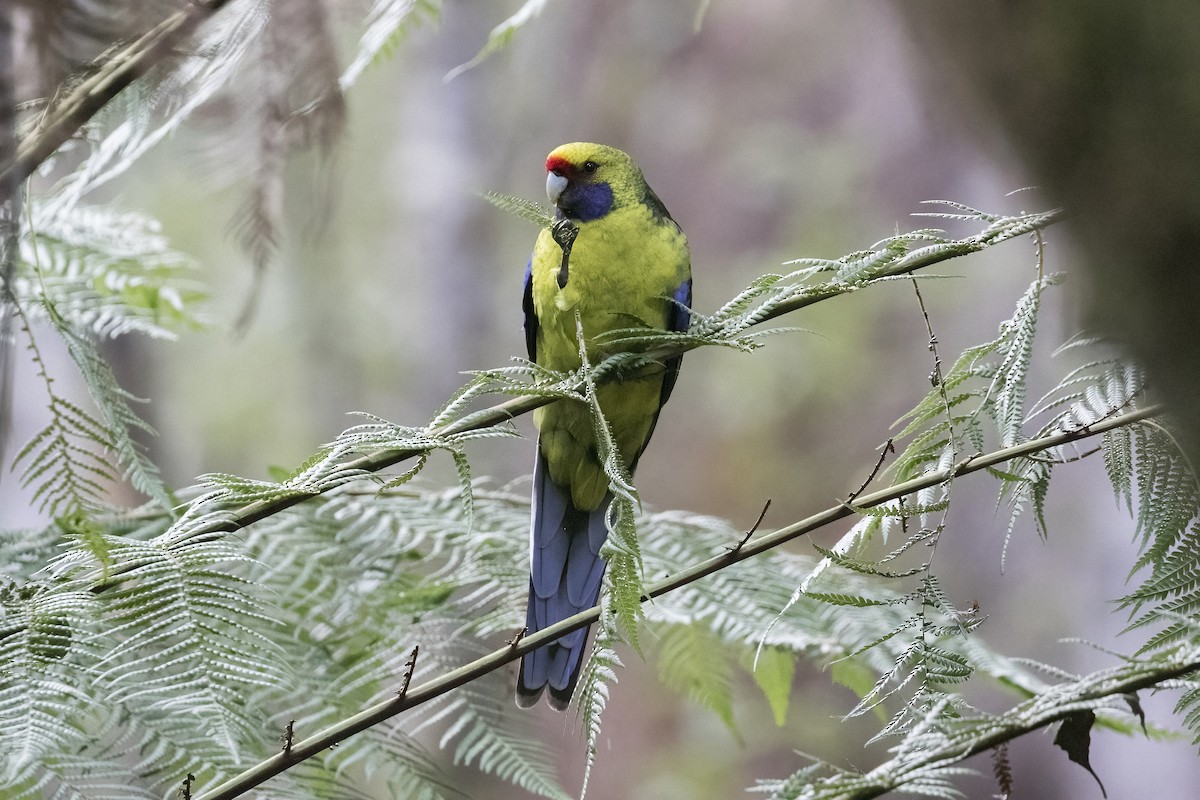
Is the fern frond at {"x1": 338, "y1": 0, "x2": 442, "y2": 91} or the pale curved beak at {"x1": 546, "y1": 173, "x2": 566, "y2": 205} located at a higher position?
the pale curved beak at {"x1": 546, "y1": 173, "x2": 566, "y2": 205}

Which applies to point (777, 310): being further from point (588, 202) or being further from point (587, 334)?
point (588, 202)

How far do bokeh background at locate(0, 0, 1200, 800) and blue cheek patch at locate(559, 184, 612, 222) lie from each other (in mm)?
2933

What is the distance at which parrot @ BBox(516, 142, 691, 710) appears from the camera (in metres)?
1.95

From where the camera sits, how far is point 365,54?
1.55m

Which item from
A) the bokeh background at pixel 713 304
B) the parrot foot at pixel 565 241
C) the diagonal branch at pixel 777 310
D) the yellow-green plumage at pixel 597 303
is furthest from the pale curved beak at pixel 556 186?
the bokeh background at pixel 713 304

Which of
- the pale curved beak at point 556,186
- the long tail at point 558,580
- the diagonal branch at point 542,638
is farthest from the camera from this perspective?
the pale curved beak at point 556,186

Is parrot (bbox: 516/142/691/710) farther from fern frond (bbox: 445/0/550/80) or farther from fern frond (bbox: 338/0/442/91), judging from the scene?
fern frond (bbox: 338/0/442/91)

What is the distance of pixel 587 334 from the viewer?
79.1 inches

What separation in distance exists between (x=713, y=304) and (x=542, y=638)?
571cm

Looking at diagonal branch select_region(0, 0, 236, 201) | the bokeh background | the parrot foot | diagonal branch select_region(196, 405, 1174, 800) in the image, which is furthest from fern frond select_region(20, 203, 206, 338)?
the bokeh background

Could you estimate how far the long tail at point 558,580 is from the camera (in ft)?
5.55

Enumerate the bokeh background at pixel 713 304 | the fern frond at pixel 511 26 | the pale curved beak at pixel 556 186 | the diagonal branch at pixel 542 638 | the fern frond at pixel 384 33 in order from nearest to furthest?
the diagonal branch at pixel 542 638
the fern frond at pixel 384 33
the fern frond at pixel 511 26
the pale curved beak at pixel 556 186
the bokeh background at pixel 713 304

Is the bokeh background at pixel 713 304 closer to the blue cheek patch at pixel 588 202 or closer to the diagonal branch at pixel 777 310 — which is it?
the blue cheek patch at pixel 588 202

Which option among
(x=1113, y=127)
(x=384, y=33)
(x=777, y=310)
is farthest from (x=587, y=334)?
(x=1113, y=127)
